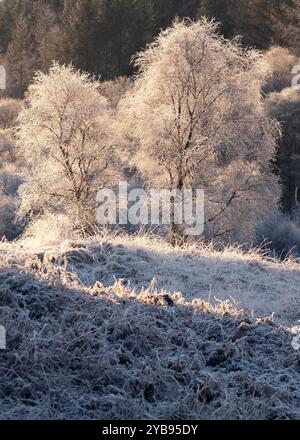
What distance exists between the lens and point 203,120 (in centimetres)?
2017

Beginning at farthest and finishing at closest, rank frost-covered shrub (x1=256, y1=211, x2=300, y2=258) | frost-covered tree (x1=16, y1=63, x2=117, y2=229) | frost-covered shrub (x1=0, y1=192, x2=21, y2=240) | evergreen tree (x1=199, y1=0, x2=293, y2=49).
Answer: evergreen tree (x1=199, y1=0, x2=293, y2=49)
frost-covered shrub (x1=0, y1=192, x2=21, y2=240)
frost-covered shrub (x1=256, y1=211, x2=300, y2=258)
frost-covered tree (x1=16, y1=63, x2=117, y2=229)

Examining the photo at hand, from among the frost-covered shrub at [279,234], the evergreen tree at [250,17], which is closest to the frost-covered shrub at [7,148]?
the frost-covered shrub at [279,234]

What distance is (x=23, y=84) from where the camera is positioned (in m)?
46.4

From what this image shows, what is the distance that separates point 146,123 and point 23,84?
94.4 feet

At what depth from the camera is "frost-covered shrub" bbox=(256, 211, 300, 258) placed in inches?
900

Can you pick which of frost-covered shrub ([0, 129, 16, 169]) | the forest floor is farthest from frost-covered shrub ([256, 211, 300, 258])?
the forest floor

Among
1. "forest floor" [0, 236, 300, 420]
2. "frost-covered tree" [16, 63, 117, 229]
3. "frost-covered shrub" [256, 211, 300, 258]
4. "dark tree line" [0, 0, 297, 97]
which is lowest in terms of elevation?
"frost-covered shrub" [256, 211, 300, 258]

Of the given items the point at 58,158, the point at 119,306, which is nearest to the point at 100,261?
the point at 119,306

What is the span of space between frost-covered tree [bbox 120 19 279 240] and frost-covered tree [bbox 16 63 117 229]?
1.45 metres

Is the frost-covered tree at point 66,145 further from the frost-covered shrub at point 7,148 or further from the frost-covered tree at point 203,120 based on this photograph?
the frost-covered shrub at point 7,148

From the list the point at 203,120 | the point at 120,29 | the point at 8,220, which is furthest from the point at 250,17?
the point at 8,220

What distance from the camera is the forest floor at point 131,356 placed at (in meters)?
4.79

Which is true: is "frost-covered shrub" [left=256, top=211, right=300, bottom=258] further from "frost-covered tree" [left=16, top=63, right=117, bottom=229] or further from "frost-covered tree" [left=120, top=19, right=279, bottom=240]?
"frost-covered tree" [left=16, top=63, right=117, bottom=229]

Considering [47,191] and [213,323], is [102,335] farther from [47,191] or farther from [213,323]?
[47,191]
